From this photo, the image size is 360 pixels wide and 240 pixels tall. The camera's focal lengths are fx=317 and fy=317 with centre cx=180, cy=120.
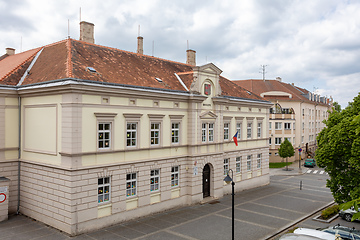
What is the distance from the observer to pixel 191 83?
1037 inches

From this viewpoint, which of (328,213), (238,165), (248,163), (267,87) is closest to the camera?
(328,213)

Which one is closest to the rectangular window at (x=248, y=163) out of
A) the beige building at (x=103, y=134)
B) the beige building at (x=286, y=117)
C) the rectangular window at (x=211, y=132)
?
the beige building at (x=103, y=134)

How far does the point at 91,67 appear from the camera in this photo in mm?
21266

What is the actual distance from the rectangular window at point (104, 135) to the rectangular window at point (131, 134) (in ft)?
4.86

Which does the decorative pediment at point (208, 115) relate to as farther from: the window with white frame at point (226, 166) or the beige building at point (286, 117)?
the beige building at point (286, 117)

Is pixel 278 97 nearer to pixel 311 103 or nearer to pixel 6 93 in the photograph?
pixel 311 103

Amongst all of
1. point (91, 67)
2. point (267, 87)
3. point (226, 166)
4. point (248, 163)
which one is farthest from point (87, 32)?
point (267, 87)

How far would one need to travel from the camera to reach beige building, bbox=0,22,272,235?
18938 mm

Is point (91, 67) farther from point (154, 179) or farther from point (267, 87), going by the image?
point (267, 87)

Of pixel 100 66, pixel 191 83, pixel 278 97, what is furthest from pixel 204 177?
pixel 278 97

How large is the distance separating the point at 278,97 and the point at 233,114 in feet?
99.6

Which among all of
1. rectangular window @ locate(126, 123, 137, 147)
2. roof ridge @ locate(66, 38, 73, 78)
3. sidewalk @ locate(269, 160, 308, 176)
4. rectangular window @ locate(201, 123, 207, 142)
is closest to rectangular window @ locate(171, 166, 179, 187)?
rectangular window @ locate(201, 123, 207, 142)

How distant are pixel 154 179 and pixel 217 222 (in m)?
5.43

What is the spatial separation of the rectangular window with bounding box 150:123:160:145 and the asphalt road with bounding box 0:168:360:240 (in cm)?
537
